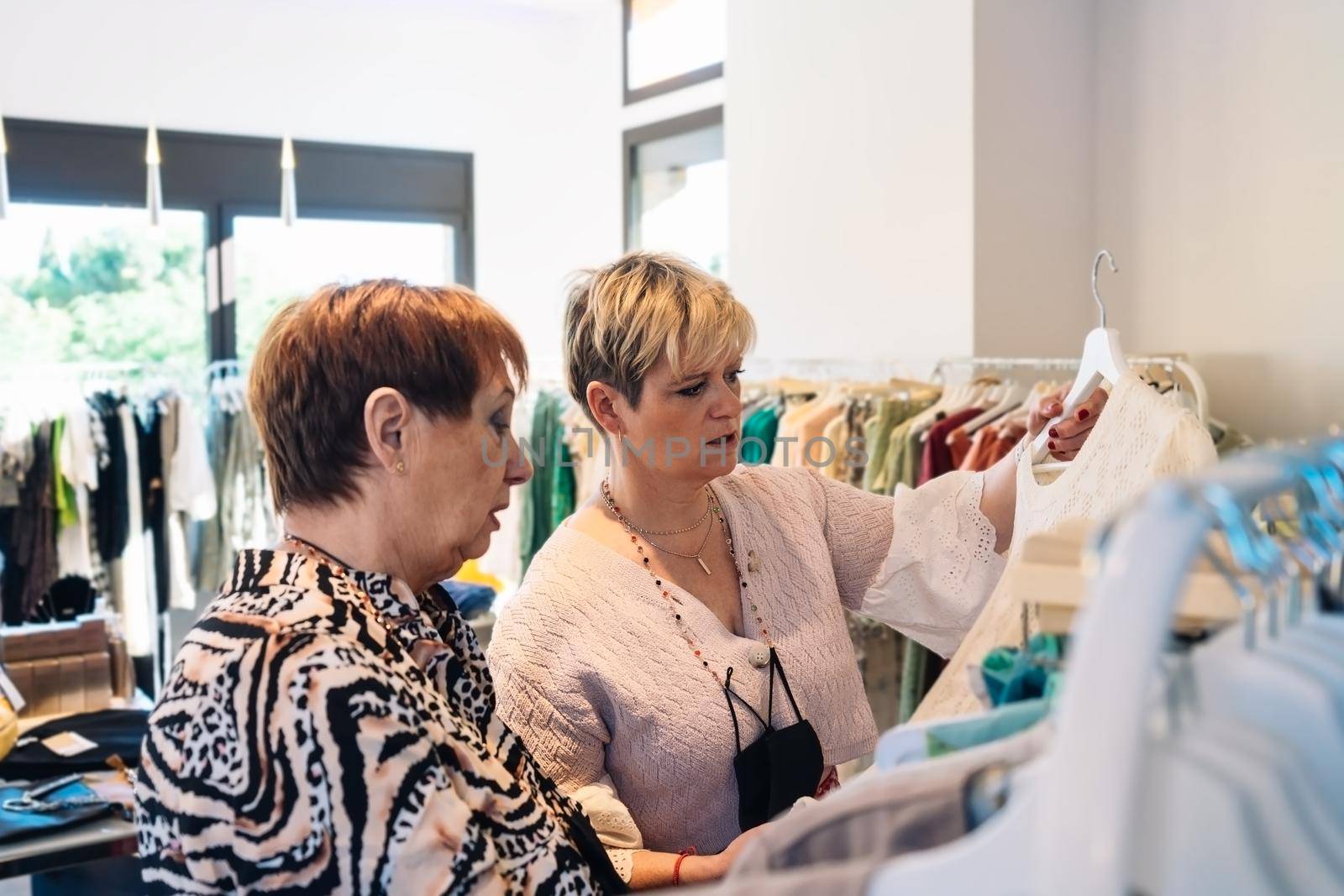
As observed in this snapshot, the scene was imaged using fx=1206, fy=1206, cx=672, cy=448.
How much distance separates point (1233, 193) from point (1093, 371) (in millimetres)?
1837

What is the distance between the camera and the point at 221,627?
1.07 metres

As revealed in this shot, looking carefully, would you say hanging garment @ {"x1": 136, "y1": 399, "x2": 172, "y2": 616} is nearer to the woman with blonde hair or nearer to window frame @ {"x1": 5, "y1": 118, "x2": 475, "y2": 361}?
window frame @ {"x1": 5, "y1": 118, "x2": 475, "y2": 361}

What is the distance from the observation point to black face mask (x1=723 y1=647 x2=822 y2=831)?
1.59 meters

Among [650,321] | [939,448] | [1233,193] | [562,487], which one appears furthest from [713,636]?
[562,487]

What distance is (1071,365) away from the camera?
295 centimetres

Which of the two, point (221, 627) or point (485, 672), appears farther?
point (485, 672)

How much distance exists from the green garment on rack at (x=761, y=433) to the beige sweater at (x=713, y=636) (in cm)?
140

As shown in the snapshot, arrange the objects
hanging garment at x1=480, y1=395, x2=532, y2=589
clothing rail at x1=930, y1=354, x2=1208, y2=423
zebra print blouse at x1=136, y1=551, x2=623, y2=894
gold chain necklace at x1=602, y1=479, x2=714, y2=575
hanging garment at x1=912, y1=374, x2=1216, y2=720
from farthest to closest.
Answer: hanging garment at x1=480, y1=395, x2=532, y2=589 → clothing rail at x1=930, y1=354, x2=1208, y2=423 → gold chain necklace at x1=602, y1=479, x2=714, y2=575 → hanging garment at x1=912, y1=374, x2=1216, y2=720 → zebra print blouse at x1=136, y1=551, x2=623, y2=894

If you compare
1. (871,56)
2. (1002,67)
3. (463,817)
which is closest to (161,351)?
(871,56)

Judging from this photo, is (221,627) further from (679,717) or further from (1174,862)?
(1174,862)

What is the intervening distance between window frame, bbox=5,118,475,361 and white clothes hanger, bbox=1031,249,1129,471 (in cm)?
457

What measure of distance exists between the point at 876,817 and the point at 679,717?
0.90 meters

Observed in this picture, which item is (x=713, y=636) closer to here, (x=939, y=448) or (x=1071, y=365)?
(x=939, y=448)

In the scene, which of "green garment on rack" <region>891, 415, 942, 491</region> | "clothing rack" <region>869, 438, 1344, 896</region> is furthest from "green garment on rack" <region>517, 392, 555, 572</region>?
"clothing rack" <region>869, 438, 1344, 896</region>
